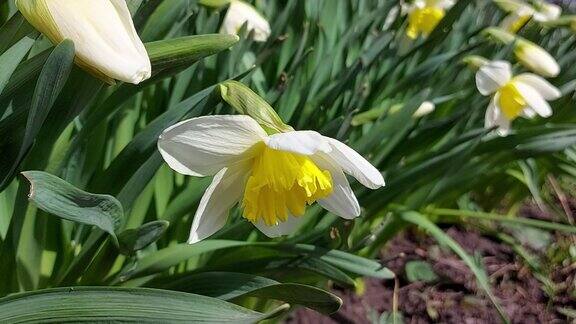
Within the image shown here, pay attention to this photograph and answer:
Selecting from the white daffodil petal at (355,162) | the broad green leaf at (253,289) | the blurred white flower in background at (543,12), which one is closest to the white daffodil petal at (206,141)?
the white daffodil petal at (355,162)

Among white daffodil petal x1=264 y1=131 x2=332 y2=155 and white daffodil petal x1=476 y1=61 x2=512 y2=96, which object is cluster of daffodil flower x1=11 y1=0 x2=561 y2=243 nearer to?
white daffodil petal x1=264 y1=131 x2=332 y2=155

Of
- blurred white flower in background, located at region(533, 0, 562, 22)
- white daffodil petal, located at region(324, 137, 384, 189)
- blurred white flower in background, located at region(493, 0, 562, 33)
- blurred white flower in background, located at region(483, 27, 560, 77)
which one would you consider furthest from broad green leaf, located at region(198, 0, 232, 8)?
blurred white flower in background, located at region(533, 0, 562, 22)

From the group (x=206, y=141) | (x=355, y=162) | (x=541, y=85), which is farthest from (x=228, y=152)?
(x=541, y=85)

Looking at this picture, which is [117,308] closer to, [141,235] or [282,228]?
[141,235]

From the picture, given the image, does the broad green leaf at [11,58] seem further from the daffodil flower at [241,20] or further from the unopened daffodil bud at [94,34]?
the daffodil flower at [241,20]

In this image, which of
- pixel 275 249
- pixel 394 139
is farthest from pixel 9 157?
pixel 394 139
